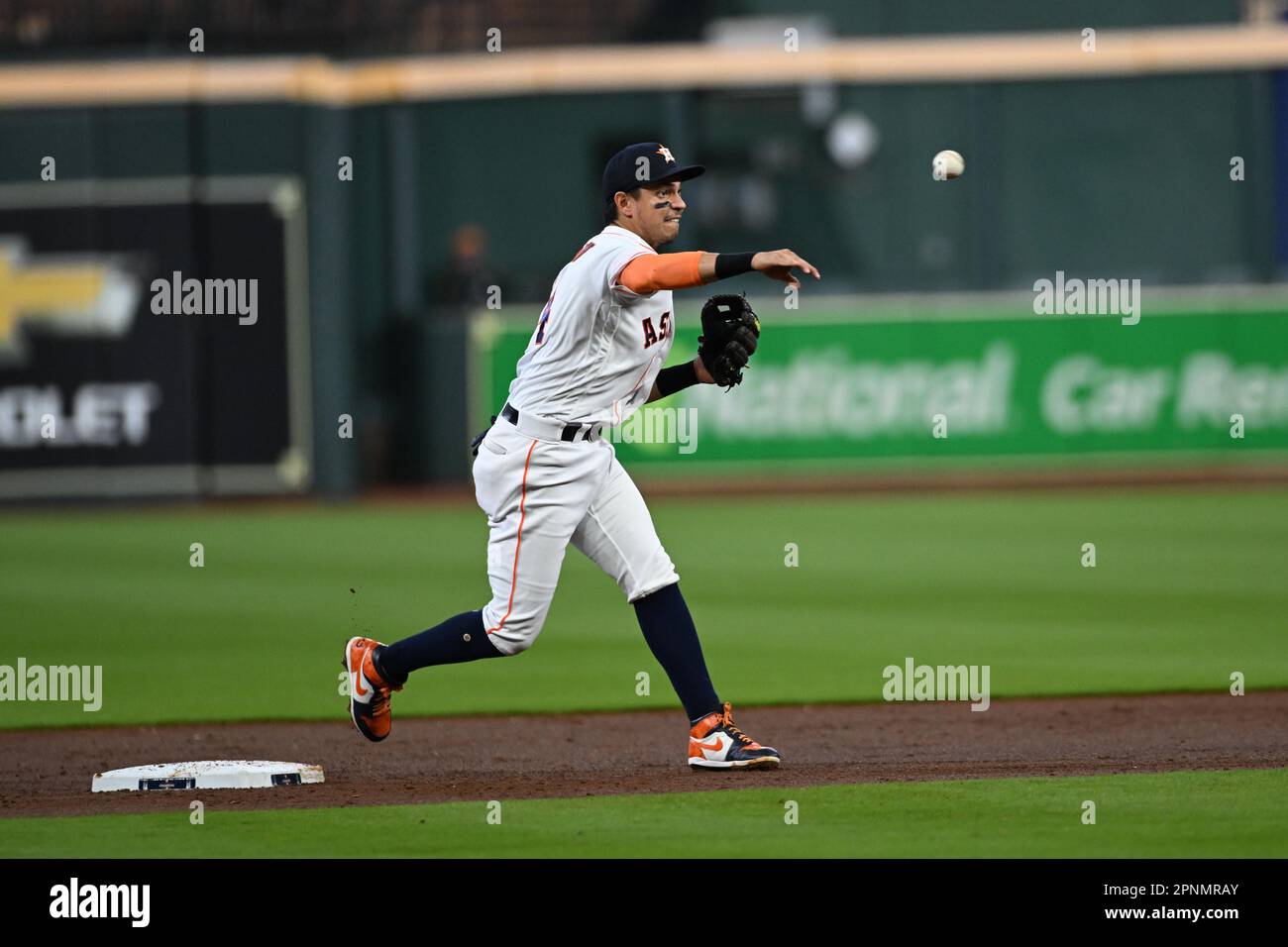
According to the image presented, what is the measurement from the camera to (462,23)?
1033 inches

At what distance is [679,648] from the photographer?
7.68m

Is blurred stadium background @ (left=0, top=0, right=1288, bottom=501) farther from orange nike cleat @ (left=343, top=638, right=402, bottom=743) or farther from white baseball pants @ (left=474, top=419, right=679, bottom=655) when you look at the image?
white baseball pants @ (left=474, top=419, right=679, bottom=655)

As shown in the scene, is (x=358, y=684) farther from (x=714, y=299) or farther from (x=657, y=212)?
(x=657, y=212)

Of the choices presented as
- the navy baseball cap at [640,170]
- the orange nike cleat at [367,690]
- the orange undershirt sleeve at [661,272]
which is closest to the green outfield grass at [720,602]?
the orange nike cleat at [367,690]

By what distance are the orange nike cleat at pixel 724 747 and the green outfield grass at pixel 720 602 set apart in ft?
7.22

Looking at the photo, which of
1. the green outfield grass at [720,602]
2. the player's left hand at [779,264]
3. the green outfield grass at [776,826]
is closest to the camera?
the green outfield grass at [776,826]

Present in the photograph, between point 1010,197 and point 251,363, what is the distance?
29.9ft

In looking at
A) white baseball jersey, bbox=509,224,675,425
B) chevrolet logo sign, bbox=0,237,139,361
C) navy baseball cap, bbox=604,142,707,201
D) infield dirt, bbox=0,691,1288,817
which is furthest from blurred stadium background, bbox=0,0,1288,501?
navy baseball cap, bbox=604,142,707,201

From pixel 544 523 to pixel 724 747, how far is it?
98cm

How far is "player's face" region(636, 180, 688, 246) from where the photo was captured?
7.58 metres

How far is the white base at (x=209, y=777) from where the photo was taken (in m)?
7.61

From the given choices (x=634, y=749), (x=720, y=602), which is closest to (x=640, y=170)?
(x=634, y=749)

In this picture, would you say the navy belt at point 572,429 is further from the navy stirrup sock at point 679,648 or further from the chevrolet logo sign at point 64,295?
the chevrolet logo sign at point 64,295
